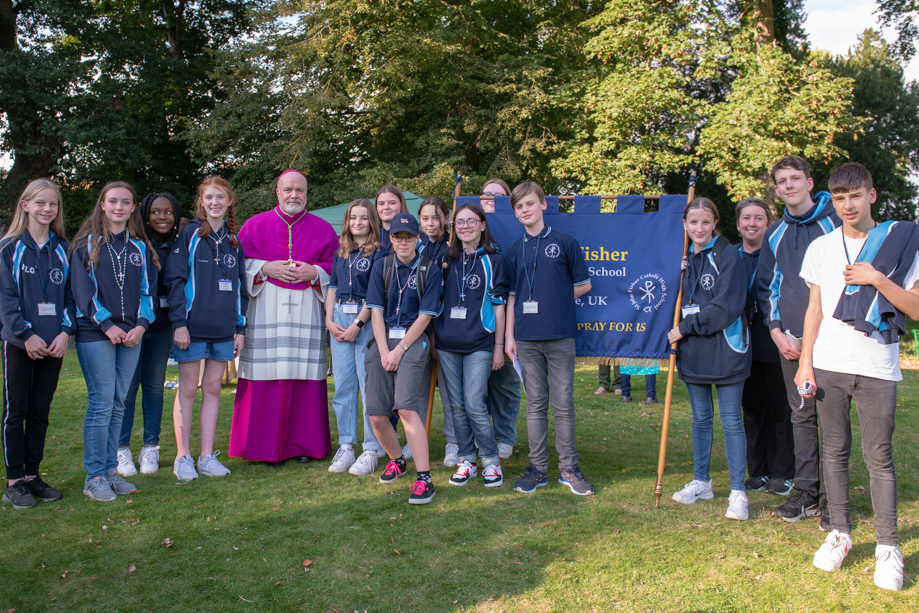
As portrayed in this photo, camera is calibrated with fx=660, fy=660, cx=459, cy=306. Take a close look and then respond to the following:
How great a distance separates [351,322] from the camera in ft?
17.1

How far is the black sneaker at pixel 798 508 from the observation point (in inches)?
159

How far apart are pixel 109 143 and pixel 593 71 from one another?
512 inches

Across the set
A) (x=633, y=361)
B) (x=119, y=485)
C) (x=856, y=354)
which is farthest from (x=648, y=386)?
(x=119, y=485)

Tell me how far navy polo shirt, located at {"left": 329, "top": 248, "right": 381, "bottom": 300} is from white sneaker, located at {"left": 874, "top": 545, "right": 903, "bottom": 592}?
3.46m

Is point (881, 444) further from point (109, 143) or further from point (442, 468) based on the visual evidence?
point (109, 143)

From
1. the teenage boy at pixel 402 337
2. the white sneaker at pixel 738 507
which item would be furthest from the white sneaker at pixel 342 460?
the white sneaker at pixel 738 507

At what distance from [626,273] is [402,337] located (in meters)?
1.73

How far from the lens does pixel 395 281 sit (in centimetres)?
463

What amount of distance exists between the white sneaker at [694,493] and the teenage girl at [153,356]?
12.6 feet

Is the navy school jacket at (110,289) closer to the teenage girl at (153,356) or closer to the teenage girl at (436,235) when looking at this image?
the teenage girl at (153,356)

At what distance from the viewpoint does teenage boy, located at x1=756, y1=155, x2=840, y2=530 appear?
3.97 metres

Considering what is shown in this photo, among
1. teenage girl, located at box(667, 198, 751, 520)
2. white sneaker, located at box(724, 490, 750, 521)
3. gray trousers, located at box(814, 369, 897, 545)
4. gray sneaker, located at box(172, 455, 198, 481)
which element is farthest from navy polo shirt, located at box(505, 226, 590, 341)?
gray sneaker, located at box(172, 455, 198, 481)

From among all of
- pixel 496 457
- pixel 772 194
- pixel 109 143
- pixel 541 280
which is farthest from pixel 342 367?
pixel 109 143

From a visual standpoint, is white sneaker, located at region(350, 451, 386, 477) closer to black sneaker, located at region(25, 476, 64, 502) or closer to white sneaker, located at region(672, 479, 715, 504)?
black sneaker, located at region(25, 476, 64, 502)
